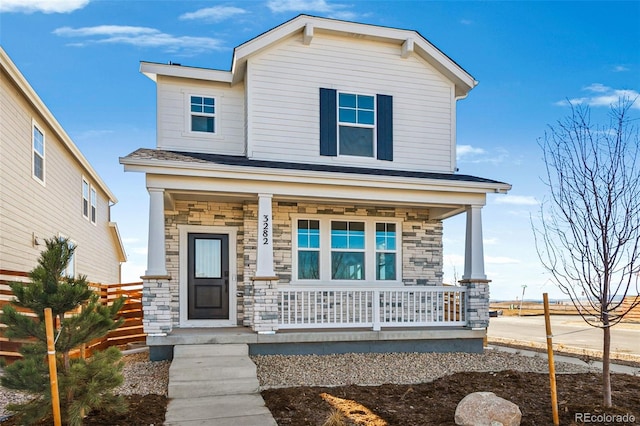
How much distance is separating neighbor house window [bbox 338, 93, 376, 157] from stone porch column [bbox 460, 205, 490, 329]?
250 centimetres

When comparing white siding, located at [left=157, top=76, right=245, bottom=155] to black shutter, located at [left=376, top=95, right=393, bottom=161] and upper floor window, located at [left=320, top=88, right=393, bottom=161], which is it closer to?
upper floor window, located at [left=320, top=88, right=393, bottom=161]

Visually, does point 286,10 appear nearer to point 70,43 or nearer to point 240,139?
point 240,139

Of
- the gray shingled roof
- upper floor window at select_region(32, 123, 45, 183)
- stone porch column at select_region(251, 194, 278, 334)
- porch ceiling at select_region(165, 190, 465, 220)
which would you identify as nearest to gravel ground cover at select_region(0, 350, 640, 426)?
stone porch column at select_region(251, 194, 278, 334)

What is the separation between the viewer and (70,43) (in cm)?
1162

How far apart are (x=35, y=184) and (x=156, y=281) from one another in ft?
16.9

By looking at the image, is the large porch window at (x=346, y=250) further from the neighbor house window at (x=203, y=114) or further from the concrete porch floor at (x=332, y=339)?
the neighbor house window at (x=203, y=114)

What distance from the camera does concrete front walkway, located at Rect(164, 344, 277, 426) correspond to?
5.52 meters

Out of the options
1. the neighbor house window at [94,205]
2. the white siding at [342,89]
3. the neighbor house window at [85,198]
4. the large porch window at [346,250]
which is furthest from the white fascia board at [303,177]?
the neighbor house window at [94,205]

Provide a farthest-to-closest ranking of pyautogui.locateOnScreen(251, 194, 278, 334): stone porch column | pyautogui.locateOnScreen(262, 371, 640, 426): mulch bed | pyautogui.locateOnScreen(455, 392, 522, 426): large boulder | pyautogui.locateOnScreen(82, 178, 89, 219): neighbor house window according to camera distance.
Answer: pyautogui.locateOnScreen(82, 178, 89, 219): neighbor house window
pyautogui.locateOnScreen(251, 194, 278, 334): stone porch column
pyautogui.locateOnScreen(262, 371, 640, 426): mulch bed
pyautogui.locateOnScreen(455, 392, 522, 426): large boulder

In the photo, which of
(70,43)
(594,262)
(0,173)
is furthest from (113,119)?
(594,262)

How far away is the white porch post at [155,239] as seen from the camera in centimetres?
834

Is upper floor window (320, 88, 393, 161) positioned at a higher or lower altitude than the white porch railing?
higher

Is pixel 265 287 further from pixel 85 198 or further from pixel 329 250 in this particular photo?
pixel 85 198

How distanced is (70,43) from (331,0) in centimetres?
605
